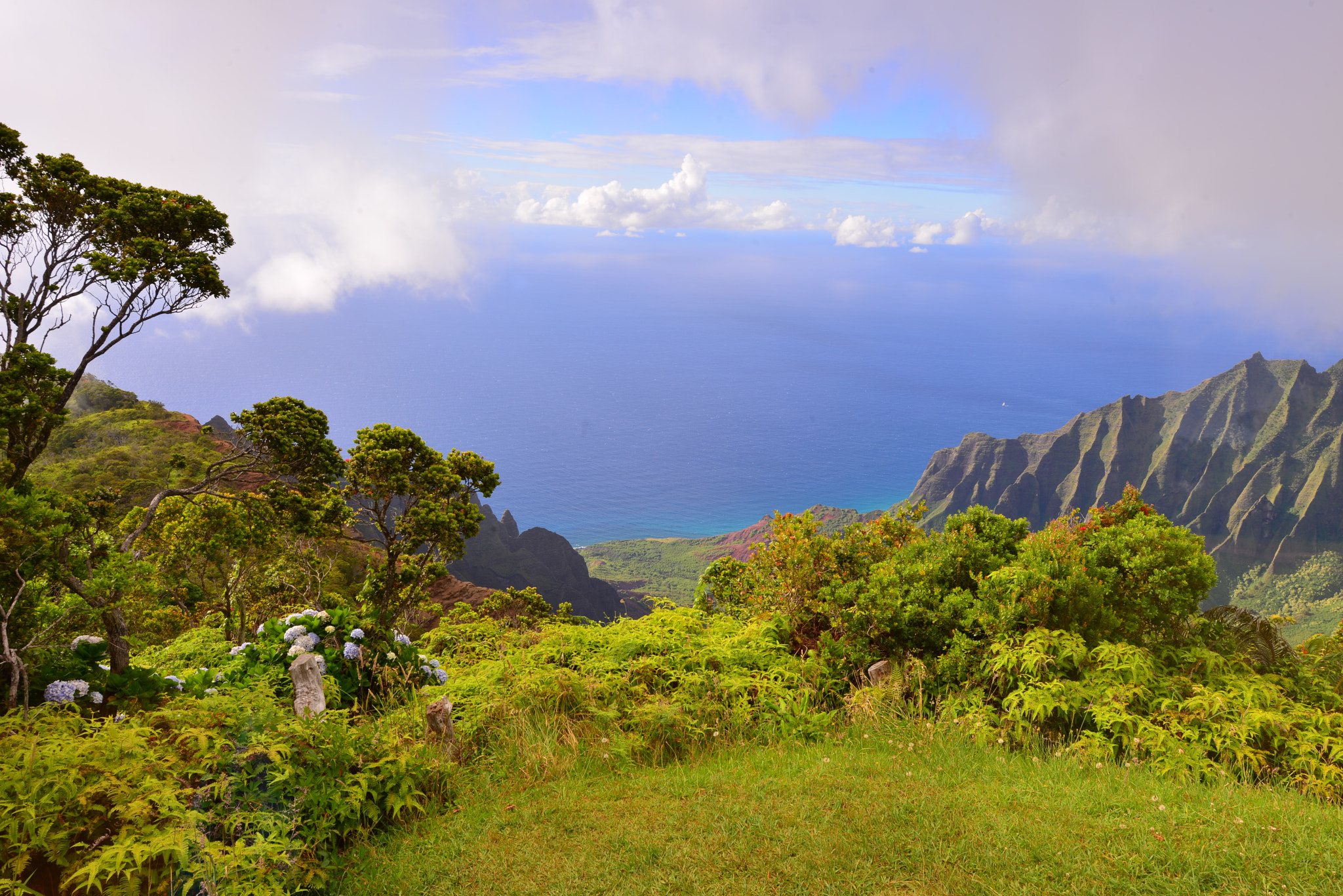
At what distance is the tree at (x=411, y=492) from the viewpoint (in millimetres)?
12688

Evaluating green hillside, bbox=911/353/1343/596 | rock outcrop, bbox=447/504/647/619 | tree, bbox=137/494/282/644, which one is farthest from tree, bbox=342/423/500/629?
green hillside, bbox=911/353/1343/596

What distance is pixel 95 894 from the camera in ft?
11.7

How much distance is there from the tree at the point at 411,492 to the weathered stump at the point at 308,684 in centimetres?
648

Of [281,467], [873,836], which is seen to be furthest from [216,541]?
[873,836]

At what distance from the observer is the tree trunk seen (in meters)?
7.57

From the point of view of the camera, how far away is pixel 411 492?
518 inches

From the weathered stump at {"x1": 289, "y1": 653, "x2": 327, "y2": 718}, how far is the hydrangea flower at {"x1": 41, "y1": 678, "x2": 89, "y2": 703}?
1585 millimetres

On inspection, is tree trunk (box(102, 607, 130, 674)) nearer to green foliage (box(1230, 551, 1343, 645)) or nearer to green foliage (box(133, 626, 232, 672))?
green foliage (box(133, 626, 232, 672))

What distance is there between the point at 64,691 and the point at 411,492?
25.3ft

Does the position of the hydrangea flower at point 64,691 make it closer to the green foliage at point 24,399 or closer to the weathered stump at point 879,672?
the green foliage at point 24,399

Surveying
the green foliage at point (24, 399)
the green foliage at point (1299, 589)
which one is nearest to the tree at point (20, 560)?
the green foliage at point (24, 399)

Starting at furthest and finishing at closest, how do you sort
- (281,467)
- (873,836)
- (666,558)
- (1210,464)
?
(1210,464) → (666,558) → (281,467) → (873,836)

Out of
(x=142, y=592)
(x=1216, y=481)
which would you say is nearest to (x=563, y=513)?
(x=1216, y=481)

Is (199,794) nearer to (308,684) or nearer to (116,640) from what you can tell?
(308,684)
